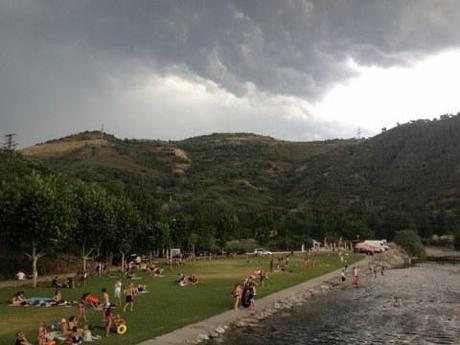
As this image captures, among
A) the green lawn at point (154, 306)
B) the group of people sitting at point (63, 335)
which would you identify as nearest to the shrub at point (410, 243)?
the green lawn at point (154, 306)

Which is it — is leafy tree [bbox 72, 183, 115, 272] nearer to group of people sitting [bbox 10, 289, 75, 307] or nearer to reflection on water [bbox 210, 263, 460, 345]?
group of people sitting [bbox 10, 289, 75, 307]

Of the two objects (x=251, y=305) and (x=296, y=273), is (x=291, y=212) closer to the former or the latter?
(x=296, y=273)

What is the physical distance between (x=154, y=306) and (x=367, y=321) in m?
17.2

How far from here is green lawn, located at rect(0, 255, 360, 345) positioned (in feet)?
110

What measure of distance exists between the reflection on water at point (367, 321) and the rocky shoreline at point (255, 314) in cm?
99

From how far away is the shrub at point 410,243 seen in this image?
493 ft

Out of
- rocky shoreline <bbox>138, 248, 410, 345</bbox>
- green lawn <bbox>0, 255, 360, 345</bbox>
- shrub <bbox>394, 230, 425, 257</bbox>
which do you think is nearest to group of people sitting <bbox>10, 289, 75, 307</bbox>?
green lawn <bbox>0, 255, 360, 345</bbox>

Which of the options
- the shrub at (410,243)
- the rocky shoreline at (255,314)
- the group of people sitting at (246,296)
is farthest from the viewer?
the shrub at (410,243)

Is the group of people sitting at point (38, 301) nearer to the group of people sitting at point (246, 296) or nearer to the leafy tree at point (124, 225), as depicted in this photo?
the group of people sitting at point (246, 296)

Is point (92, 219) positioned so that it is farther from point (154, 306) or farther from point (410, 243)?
point (410, 243)

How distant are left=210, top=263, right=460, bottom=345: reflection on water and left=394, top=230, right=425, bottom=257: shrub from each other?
274 ft

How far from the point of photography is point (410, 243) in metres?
151

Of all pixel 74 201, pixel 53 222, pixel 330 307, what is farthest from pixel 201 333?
pixel 74 201

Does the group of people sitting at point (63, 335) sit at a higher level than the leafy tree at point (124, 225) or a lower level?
lower
